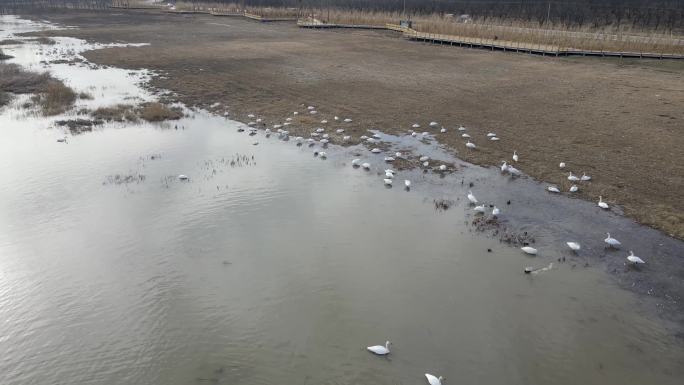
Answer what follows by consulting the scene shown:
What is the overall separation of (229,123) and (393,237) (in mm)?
10661

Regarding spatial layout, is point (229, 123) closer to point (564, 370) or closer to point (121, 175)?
point (121, 175)

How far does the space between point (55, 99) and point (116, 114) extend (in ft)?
14.5

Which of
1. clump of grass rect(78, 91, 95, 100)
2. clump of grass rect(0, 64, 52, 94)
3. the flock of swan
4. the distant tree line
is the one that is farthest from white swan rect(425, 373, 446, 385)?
the distant tree line

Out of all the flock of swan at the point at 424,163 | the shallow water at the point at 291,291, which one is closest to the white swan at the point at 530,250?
the flock of swan at the point at 424,163

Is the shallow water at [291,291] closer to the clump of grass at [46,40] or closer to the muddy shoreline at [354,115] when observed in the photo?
the muddy shoreline at [354,115]

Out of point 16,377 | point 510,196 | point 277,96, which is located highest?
point 277,96

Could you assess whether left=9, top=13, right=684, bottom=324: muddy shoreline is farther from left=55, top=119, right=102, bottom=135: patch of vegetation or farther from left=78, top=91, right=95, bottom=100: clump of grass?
left=55, top=119, right=102, bottom=135: patch of vegetation

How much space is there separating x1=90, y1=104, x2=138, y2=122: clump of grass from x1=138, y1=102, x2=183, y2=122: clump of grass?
1.25ft

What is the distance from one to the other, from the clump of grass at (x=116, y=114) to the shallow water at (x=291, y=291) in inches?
233

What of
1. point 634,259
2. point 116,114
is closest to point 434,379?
point 634,259

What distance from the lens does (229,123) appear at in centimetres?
1864

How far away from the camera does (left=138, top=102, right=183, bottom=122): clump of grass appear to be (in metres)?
19.1

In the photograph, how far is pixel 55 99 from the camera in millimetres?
21578

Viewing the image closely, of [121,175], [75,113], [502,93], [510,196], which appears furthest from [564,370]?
[75,113]
